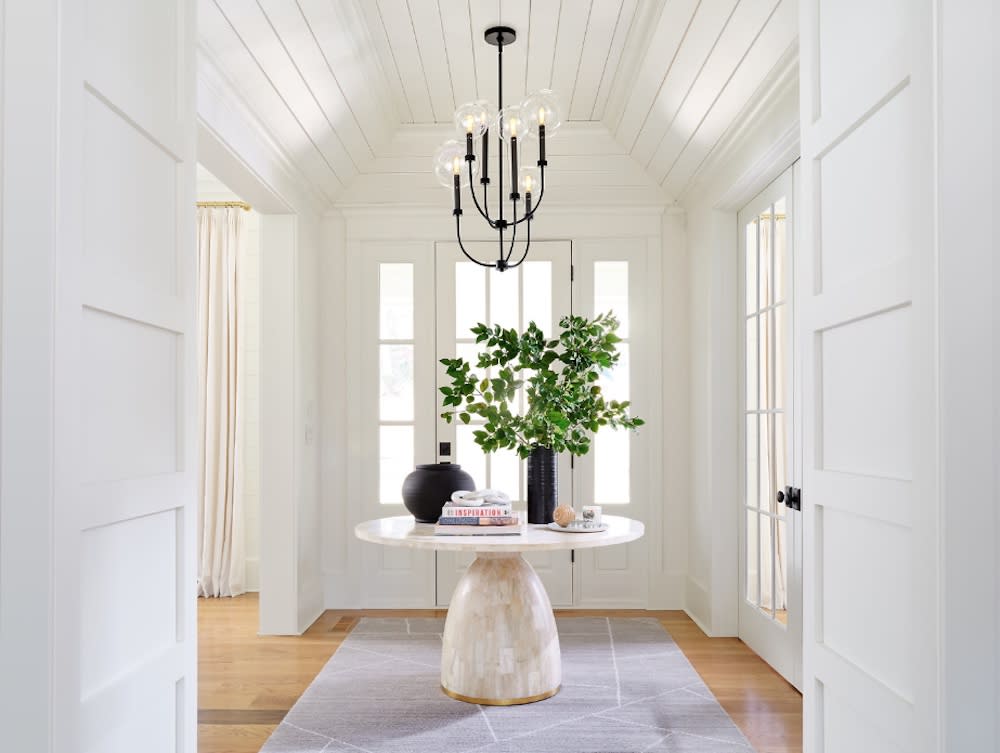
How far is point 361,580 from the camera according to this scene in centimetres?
477

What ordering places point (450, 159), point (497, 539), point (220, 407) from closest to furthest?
point (497, 539) < point (450, 159) < point (220, 407)

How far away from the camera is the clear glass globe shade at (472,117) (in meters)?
2.92

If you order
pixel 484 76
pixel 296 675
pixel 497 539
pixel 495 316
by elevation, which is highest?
pixel 484 76

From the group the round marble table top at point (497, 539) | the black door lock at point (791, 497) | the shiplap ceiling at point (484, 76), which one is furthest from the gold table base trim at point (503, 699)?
the shiplap ceiling at point (484, 76)

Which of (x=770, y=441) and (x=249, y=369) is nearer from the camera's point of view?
(x=770, y=441)

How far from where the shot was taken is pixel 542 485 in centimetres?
323

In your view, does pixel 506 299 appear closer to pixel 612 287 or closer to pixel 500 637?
pixel 612 287

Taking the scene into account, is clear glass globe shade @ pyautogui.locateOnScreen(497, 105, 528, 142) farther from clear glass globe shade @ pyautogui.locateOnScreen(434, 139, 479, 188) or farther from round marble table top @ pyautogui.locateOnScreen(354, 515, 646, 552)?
round marble table top @ pyautogui.locateOnScreen(354, 515, 646, 552)

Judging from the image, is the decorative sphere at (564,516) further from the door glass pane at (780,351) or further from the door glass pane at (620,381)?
the door glass pane at (620,381)

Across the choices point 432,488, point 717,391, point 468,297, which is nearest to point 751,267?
point 717,391

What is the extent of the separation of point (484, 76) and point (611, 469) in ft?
7.29

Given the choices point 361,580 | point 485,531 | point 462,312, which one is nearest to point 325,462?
point 361,580

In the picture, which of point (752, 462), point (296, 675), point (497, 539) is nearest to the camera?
point (497, 539)
